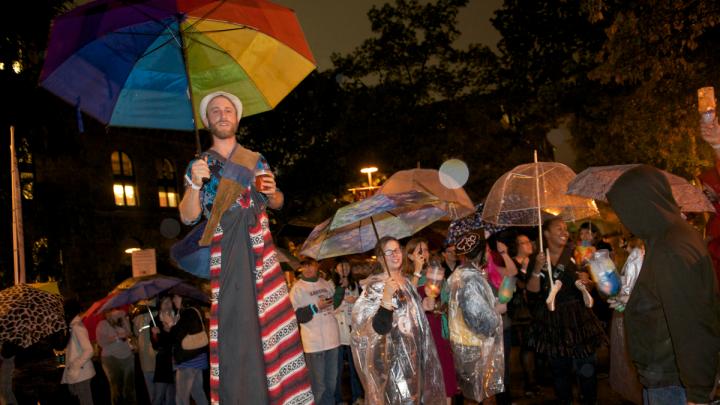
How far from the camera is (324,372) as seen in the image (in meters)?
9.65

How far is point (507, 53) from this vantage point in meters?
27.2

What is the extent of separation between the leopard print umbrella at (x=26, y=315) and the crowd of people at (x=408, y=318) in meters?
1.52

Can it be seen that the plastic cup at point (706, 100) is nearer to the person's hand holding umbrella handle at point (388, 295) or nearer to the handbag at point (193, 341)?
the person's hand holding umbrella handle at point (388, 295)

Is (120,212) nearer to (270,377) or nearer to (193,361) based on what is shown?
(193,361)

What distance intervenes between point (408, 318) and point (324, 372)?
3578mm

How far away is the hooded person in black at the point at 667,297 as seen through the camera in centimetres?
326

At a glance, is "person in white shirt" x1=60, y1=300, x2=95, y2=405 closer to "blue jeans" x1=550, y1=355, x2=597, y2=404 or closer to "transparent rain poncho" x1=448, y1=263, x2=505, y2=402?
"transparent rain poncho" x1=448, y1=263, x2=505, y2=402

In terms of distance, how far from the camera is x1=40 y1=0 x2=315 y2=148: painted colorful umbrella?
3.70 metres

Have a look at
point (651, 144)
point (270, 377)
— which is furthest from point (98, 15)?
point (651, 144)

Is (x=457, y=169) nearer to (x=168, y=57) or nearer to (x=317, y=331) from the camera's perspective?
(x=317, y=331)

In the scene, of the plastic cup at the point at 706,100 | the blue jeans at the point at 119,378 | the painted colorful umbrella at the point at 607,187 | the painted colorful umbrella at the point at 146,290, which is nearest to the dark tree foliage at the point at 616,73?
the painted colorful umbrella at the point at 607,187

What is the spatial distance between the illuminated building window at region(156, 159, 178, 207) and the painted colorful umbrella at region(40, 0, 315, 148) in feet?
101

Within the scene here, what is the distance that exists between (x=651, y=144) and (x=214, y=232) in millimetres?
15618

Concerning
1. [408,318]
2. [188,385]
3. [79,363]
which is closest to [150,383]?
[79,363]
